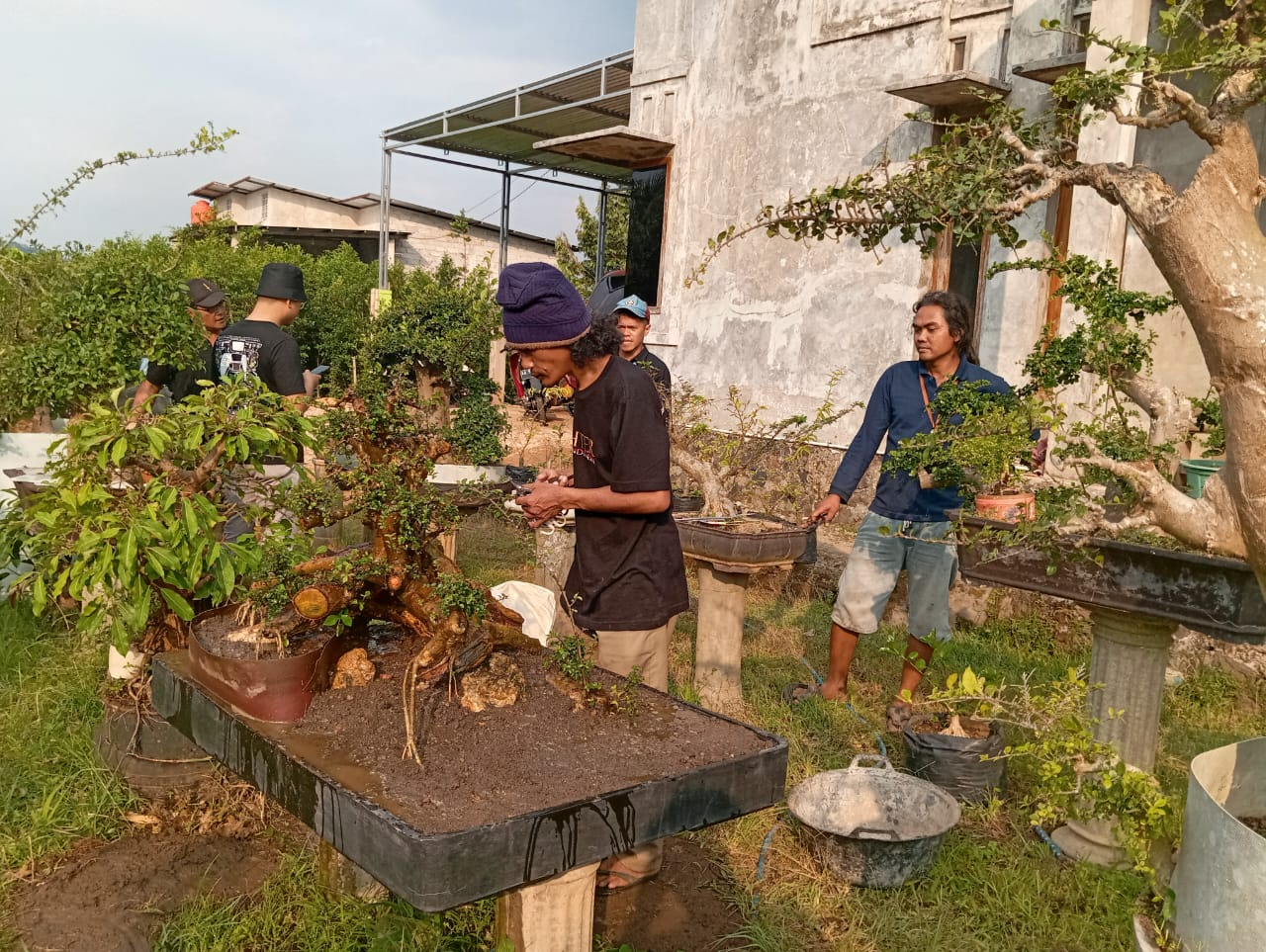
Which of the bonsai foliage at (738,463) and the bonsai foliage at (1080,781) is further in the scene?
the bonsai foliage at (738,463)

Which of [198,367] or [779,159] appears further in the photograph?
[779,159]

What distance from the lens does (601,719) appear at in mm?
2301

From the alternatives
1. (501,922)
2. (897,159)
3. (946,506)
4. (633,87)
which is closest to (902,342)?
(897,159)

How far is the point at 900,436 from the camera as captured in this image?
457 cm

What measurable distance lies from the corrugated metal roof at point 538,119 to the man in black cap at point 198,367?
6707 millimetres

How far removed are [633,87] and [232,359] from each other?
6.21 meters

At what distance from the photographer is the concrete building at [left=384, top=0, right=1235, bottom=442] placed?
20.7 feet

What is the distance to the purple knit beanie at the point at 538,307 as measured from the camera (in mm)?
2689

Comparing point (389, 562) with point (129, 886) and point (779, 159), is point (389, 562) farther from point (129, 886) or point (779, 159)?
point (779, 159)

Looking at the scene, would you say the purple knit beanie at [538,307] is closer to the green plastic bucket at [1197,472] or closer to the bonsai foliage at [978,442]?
the bonsai foliage at [978,442]

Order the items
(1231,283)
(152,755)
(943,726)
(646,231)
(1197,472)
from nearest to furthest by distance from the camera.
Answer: (1231,283) → (152,755) → (1197,472) → (943,726) → (646,231)

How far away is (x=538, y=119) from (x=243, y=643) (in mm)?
12888

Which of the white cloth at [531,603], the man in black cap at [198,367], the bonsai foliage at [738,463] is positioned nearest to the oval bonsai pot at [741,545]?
the bonsai foliage at [738,463]

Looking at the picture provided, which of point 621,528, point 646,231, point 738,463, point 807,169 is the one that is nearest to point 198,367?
point 621,528
